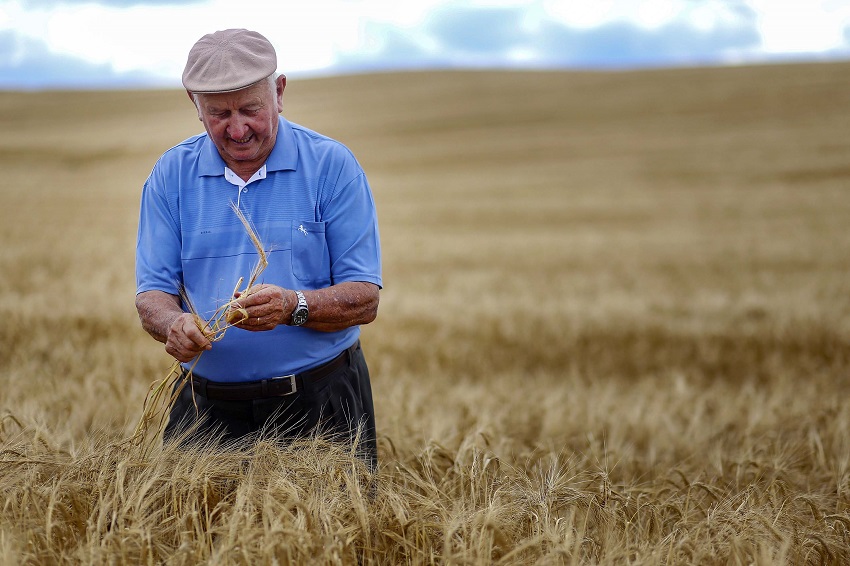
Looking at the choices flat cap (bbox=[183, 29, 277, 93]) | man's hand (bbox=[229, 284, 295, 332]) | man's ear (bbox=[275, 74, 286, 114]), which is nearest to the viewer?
man's hand (bbox=[229, 284, 295, 332])

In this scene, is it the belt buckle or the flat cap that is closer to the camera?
the flat cap

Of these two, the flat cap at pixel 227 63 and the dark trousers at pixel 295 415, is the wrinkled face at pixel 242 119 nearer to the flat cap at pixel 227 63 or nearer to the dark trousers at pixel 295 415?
the flat cap at pixel 227 63

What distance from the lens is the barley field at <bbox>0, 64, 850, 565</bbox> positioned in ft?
7.16

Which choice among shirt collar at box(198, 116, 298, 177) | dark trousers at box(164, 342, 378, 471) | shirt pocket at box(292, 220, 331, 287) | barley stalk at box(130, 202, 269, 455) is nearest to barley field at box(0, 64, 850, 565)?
barley stalk at box(130, 202, 269, 455)

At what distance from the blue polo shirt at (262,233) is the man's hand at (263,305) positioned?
24cm

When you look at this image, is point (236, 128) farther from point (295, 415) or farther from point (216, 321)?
point (295, 415)

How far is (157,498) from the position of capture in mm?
2240

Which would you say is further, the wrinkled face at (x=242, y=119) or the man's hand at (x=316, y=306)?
the wrinkled face at (x=242, y=119)

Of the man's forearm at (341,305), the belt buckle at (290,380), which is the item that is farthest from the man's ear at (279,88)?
the belt buckle at (290,380)

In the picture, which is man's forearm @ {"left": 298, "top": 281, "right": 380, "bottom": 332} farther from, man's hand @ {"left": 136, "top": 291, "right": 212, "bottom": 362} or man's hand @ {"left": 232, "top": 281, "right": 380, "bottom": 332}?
man's hand @ {"left": 136, "top": 291, "right": 212, "bottom": 362}

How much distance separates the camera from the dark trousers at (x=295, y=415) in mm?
2729

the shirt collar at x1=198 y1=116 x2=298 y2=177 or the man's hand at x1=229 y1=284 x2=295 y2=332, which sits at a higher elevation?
the shirt collar at x1=198 y1=116 x2=298 y2=177

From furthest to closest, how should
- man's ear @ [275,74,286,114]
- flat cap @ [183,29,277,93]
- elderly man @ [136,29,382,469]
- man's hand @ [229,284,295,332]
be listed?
man's ear @ [275,74,286,114], elderly man @ [136,29,382,469], flat cap @ [183,29,277,93], man's hand @ [229,284,295,332]

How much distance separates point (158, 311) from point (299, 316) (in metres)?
0.45
